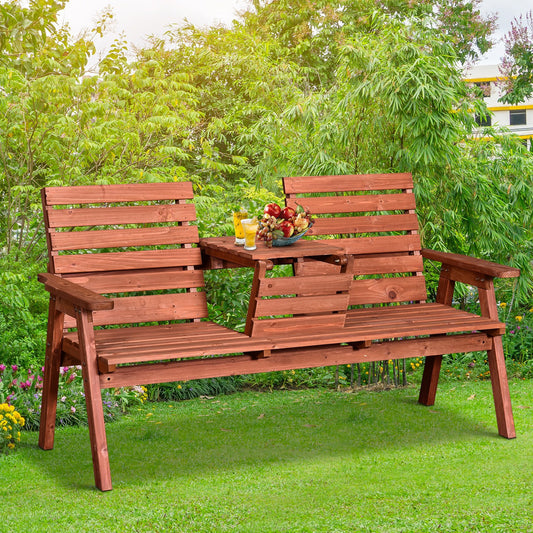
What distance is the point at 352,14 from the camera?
1617 cm

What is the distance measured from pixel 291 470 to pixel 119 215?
1.42 meters

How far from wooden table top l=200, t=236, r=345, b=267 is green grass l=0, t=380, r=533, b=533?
848mm

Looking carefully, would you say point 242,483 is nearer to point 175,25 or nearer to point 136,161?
point 136,161

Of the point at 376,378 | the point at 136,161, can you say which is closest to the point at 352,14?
the point at 136,161

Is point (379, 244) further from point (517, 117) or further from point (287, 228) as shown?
point (517, 117)

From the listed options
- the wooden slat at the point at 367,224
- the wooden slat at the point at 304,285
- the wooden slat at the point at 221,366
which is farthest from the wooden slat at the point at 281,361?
the wooden slat at the point at 367,224

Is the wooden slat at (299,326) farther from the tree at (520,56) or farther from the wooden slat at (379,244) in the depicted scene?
the tree at (520,56)

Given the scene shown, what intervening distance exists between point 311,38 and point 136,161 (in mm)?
11482

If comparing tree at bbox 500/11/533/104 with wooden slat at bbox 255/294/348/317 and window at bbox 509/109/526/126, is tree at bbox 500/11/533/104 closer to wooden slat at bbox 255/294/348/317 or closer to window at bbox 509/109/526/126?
wooden slat at bbox 255/294/348/317

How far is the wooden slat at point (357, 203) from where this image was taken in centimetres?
404

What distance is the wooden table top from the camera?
331 cm

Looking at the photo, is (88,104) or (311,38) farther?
(311,38)

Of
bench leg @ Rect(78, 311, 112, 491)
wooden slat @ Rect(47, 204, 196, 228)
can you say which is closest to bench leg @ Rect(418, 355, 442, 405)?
wooden slat @ Rect(47, 204, 196, 228)

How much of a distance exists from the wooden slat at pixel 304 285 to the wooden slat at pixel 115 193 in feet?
2.80
